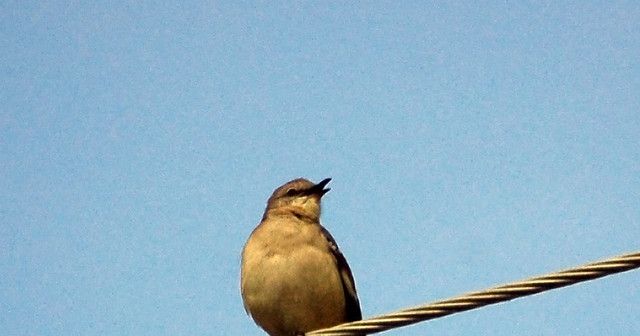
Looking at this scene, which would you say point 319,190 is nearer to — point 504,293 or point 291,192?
point 291,192

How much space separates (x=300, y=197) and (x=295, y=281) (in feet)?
8.01

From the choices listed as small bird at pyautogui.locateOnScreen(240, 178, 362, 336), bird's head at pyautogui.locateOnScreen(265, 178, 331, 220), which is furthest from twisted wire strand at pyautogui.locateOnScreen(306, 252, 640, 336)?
bird's head at pyautogui.locateOnScreen(265, 178, 331, 220)

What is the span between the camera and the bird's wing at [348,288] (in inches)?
400

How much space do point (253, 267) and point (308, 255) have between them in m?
0.53

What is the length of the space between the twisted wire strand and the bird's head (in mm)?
5208

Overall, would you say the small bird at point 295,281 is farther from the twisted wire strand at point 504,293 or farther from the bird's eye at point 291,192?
the twisted wire strand at point 504,293

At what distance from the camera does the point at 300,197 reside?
11.9 m

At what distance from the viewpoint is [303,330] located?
9742 millimetres

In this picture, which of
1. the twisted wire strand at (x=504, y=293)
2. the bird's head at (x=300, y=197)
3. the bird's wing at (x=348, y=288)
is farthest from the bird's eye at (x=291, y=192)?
the twisted wire strand at (x=504, y=293)

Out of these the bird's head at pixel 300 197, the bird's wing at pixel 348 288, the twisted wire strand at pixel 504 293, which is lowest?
the twisted wire strand at pixel 504 293

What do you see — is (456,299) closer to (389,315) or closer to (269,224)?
(389,315)

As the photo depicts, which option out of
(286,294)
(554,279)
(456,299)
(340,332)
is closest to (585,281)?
(554,279)

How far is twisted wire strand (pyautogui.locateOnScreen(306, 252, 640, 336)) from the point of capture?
5662 millimetres

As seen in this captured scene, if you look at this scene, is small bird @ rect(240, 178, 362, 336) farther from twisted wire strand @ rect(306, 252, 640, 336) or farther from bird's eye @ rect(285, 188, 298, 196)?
twisted wire strand @ rect(306, 252, 640, 336)
